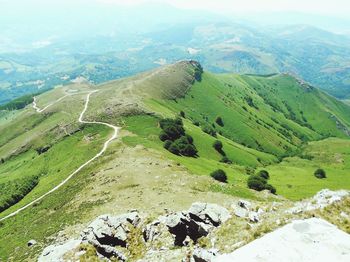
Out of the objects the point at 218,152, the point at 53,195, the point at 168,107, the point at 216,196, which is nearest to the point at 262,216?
the point at 216,196

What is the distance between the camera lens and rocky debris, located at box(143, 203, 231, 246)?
38469 mm

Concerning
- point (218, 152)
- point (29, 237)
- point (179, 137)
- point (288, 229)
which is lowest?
point (218, 152)

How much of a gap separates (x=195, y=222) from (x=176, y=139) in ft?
296

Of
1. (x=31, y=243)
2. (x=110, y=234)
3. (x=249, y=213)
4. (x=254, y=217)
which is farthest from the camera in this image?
(x=31, y=243)

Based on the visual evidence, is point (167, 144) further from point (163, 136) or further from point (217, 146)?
point (217, 146)

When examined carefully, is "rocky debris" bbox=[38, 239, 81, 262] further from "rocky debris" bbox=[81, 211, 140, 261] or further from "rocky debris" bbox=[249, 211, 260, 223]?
"rocky debris" bbox=[249, 211, 260, 223]

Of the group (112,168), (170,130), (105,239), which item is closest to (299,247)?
(105,239)

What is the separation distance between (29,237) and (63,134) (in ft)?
293

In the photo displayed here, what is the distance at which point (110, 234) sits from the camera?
147 feet

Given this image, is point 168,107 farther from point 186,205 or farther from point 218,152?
point 186,205

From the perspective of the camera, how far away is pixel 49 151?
137875 millimetres

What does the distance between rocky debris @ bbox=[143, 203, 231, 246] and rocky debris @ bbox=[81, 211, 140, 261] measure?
4.66 metres

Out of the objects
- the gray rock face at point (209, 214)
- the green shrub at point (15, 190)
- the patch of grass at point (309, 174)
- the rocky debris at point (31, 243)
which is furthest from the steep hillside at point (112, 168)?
the gray rock face at point (209, 214)

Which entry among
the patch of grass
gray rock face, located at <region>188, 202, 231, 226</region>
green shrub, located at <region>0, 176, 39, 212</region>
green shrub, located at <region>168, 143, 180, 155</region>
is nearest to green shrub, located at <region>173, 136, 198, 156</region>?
green shrub, located at <region>168, 143, 180, 155</region>
